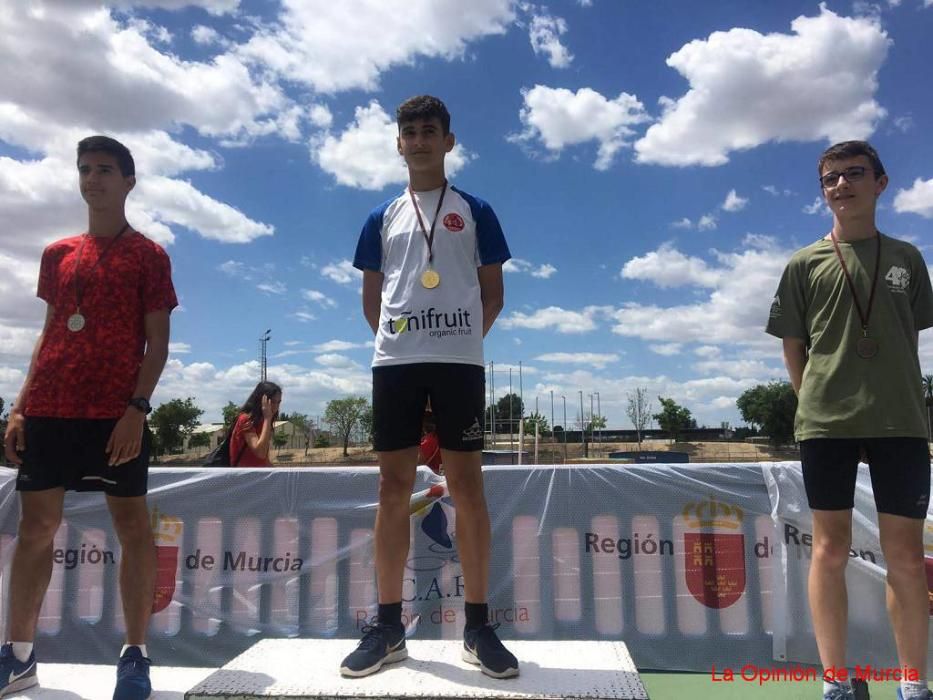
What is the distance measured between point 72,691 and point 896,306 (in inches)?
136

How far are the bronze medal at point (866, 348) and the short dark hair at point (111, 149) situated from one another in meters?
3.05

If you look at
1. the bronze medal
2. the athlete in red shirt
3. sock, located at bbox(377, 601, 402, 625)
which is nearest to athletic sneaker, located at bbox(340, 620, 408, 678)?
sock, located at bbox(377, 601, 402, 625)

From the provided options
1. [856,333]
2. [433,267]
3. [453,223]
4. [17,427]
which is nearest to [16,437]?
[17,427]

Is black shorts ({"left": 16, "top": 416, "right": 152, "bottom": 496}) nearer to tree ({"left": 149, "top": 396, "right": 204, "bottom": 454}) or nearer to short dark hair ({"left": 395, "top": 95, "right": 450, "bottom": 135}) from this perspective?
short dark hair ({"left": 395, "top": 95, "right": 450, "bottom": 135})

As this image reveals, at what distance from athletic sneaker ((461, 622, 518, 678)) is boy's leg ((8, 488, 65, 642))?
5.38 ft

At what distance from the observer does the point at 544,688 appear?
2.26m

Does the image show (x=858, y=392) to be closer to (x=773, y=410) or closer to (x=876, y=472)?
(x=876, y=472)

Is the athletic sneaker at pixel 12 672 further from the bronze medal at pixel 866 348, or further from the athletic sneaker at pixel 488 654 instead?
the bronze medal at pixel 866 348

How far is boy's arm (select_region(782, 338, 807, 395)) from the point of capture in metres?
2.84

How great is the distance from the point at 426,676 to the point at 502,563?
5.85 ft

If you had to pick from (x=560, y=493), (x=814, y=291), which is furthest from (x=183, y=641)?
(x=814, y=291)

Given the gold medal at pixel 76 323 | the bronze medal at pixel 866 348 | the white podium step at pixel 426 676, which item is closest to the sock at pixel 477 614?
the white podium step at pixel 426 676

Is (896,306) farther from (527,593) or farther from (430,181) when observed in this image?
(527,593)

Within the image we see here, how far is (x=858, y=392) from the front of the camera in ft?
8.48
